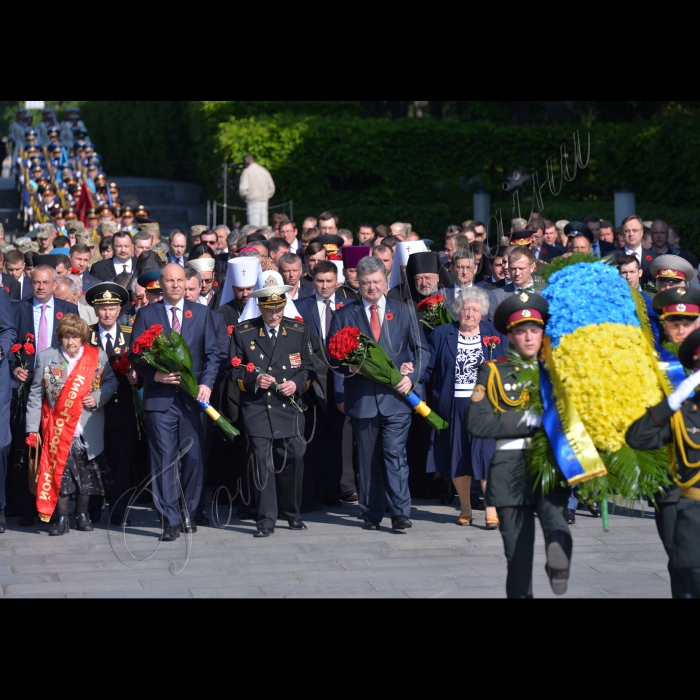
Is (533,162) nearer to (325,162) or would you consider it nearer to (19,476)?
(325,162)

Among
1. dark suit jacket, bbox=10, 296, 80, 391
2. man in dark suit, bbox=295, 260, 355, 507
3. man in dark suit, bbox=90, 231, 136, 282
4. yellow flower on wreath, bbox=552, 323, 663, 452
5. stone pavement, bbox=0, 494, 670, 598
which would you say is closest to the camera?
yellow flower on wreath, bbox=552, 323, 663, 452

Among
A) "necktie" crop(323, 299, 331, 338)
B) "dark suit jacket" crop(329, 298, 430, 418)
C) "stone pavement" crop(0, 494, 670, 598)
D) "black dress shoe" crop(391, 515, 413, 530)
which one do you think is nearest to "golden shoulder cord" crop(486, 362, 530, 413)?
"stone pavement" crop(0, 494, 670, 598)

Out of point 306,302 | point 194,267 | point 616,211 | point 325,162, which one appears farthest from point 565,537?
point 325,162

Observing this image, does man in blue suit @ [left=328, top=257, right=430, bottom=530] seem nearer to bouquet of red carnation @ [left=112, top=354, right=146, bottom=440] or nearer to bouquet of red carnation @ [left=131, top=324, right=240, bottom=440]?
bouquet of red carnation @ [left=131, top=324, right=240, bottom=440]

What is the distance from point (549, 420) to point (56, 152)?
20.4 meters

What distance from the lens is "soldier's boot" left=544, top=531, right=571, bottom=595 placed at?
19.9ft

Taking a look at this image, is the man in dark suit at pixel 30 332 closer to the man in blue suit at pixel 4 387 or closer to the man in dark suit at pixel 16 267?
the man in blue suit at pixel 4 387

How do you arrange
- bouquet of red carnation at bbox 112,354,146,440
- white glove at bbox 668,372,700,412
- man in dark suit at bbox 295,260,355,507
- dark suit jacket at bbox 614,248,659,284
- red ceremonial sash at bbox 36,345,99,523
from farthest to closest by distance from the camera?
dark suit jacket at bbox 614,248,659,284 < man in dark suit at bbox 295,260,355,507 < bouquet of red carnation at bbox 112,354,146,440 < red ceremonial sash at bbox 36,345,99,523 < white glove at bbox 668,372,700,412

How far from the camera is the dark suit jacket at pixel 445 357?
9.77 m

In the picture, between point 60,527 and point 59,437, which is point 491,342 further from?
point 60,527

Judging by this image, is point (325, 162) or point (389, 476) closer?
point (389, 476)

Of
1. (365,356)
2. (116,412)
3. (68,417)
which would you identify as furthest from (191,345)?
(365,356)

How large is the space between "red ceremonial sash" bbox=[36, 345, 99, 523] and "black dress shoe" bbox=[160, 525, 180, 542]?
93cm

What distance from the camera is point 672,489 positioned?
655 cm
